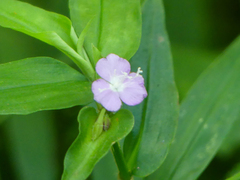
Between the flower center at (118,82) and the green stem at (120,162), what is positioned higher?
the flower center at (118,82)

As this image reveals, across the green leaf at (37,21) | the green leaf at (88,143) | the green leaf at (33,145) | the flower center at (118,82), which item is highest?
the green leaf at (37,21)

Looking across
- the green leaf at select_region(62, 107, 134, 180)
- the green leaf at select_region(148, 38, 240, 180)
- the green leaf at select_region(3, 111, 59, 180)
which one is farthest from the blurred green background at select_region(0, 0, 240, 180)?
the green leaf at select_region(62, 107, 134, 180)

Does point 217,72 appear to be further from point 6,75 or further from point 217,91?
point 6,75

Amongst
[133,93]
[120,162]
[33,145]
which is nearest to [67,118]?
[33,145]

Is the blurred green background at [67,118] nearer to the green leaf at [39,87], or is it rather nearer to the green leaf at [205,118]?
the green leaf at [205,118]

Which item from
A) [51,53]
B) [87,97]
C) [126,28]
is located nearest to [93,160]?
[87,97]

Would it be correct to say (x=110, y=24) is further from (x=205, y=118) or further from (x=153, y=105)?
(x=205, y=118)

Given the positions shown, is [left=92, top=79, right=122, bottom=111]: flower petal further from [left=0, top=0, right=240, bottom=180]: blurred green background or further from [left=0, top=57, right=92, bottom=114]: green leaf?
[left=0, top=0, right=240, bottom=180]: blurred green background

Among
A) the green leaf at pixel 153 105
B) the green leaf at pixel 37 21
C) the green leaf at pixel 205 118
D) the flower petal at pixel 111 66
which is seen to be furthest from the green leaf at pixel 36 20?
the green leaf at pixel 205 118
